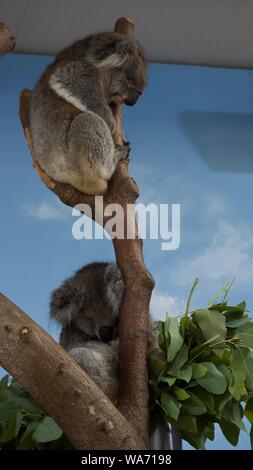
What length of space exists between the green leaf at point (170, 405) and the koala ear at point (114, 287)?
1.40 ft

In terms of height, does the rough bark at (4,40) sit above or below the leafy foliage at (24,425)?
above

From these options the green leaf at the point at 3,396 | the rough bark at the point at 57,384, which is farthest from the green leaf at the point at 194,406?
the green leaf at the point at 3,396

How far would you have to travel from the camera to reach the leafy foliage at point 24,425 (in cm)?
213

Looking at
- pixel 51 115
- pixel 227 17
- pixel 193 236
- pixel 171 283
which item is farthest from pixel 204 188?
pixel 51 115

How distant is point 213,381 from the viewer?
2154mm

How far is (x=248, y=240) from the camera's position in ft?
13.6

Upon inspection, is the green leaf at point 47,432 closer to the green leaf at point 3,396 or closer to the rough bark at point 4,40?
the green leaf at point 3,396

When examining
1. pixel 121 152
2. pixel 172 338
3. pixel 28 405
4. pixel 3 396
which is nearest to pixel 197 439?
pixel 172 338

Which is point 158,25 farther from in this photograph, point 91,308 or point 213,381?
point 213,381

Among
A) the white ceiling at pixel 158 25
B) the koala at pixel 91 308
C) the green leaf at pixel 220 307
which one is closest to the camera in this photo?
the green leaf at pixel 220 307

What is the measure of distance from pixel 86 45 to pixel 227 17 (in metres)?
1.43

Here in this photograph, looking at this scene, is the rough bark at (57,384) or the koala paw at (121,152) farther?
the koala paw at (121,152)
